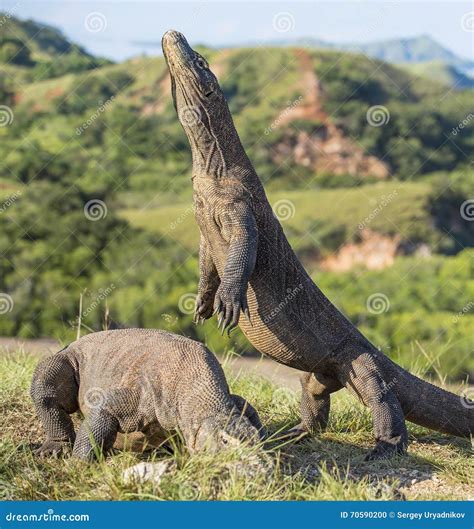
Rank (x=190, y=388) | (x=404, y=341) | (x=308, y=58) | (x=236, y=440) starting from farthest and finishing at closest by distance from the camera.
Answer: (x=308, y=58) → (x=404, y=341) → (x=190, y=388) → (x=236, y=440)

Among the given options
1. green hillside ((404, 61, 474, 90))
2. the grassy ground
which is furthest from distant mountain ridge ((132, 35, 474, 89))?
the grassy ground

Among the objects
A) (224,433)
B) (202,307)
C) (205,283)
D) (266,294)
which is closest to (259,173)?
(202,307)

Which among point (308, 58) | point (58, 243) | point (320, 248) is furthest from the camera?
point (308, 58)

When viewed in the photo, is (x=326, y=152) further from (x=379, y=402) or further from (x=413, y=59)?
(x=379, y=402)

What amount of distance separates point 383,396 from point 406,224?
28.8 m

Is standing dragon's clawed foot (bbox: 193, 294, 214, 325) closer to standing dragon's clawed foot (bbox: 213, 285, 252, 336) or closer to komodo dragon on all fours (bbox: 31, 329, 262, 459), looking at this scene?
komodo dragon on all fours (bbox: 31, 329, 262, 459)

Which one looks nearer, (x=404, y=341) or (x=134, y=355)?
(x=134, y=355)

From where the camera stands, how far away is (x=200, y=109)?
601 cm

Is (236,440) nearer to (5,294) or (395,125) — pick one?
(5,294)

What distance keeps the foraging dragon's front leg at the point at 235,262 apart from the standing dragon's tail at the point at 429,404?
1681 mm

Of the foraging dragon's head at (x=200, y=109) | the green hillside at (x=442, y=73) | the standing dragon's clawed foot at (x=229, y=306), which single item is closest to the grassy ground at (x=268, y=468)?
the standing dragon's clawed foot at (x=229, y=306)

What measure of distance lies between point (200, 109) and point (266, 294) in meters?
1.37

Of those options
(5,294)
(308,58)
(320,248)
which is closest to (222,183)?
(5,294)

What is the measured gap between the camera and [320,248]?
34031 millimetres
